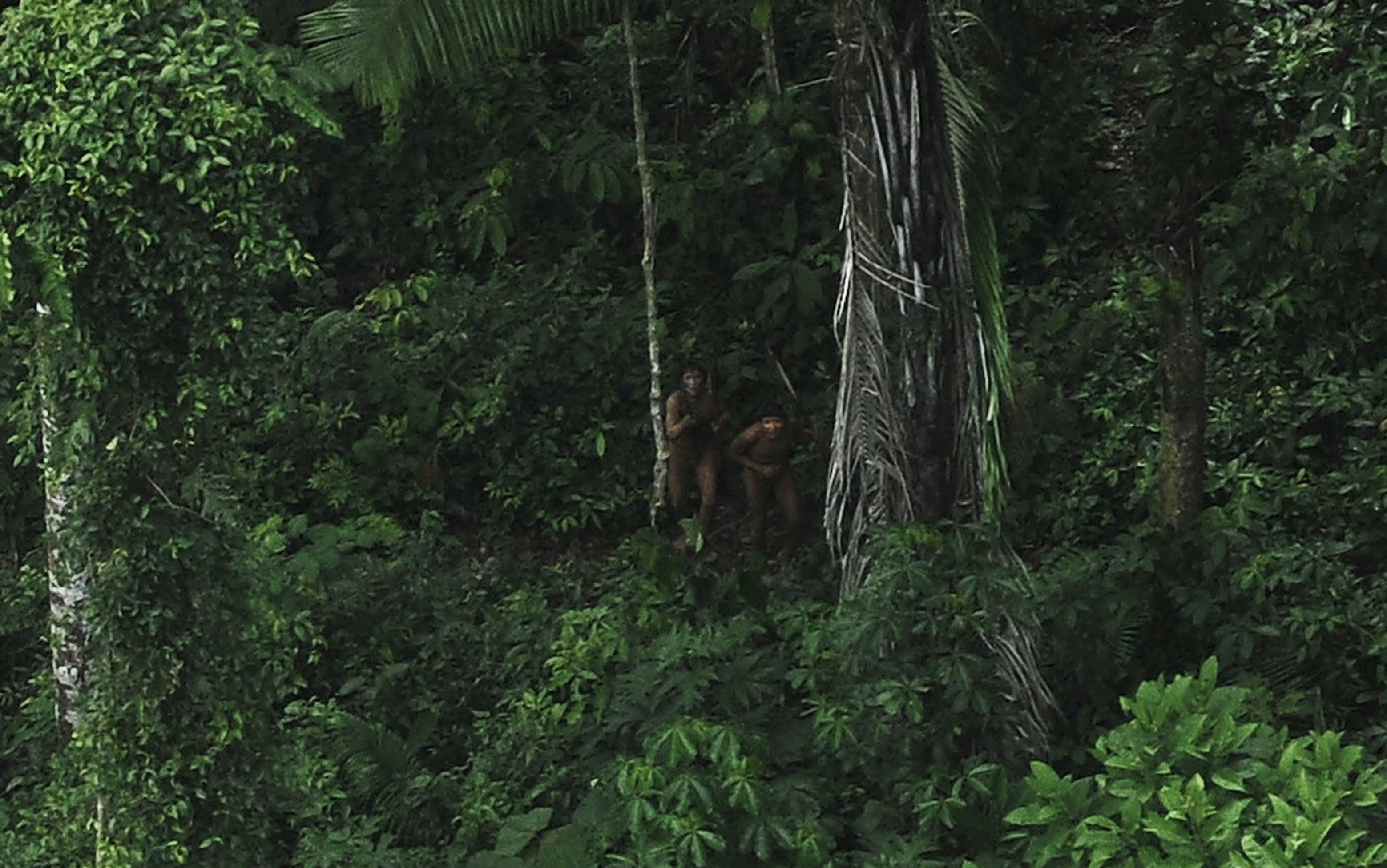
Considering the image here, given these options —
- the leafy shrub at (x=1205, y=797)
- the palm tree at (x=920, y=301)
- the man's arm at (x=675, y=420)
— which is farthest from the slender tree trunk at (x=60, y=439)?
the man's arm at (x=675, y=420)

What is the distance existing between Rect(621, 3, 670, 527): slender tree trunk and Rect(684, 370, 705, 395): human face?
165mm

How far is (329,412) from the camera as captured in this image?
10.8 meters

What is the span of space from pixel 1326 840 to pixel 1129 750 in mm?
621

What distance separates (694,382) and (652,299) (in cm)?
51

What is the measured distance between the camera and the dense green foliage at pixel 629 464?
5.22 meters

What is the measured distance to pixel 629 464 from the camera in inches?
417

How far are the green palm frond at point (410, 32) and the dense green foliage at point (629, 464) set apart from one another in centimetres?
35

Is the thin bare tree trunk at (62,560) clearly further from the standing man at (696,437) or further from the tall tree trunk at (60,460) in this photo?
the standing man at (696,437)

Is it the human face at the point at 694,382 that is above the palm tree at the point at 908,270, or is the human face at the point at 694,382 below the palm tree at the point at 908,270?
below

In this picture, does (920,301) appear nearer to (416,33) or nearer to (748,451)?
(416,33)

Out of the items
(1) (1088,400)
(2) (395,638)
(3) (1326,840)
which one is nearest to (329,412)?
(2) (395,638)

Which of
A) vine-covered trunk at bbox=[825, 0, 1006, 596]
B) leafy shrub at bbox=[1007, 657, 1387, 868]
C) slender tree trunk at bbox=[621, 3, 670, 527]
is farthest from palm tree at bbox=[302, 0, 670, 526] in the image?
slender tree trunk at bbox=[621, 3, 670, 527]

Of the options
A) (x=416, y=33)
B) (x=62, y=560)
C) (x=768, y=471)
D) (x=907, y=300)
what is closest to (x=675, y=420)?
(x=768, y=471)

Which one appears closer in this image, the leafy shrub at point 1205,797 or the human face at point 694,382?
the leafy shrub at point 1205,797
